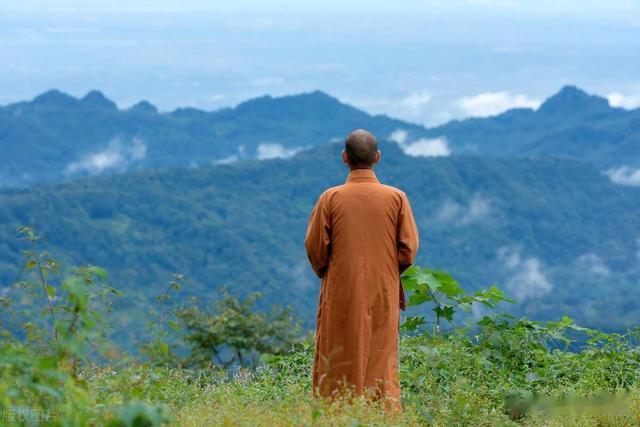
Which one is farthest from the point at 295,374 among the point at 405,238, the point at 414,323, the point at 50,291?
the point at 50,291

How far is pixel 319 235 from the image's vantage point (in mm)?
6824

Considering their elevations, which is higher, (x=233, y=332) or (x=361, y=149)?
(x=361, y=149)

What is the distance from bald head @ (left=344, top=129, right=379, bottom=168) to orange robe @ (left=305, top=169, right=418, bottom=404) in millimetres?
69

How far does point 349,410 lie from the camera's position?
575cm

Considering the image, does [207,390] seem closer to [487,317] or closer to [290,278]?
[487,317]

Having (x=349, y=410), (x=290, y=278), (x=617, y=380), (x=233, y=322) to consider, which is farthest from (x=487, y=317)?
(x=290, y=278)

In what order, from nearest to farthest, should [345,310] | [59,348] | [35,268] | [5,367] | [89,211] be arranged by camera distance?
[5,367] < [59,348] < [35,268] < [345,310] < [89,211]

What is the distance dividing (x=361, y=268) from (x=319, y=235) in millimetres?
360

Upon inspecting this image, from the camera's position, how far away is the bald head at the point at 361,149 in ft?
22.2

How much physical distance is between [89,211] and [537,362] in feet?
609

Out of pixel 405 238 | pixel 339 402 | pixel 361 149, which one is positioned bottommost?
pixel 339 402

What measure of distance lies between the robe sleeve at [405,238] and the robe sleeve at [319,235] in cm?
47

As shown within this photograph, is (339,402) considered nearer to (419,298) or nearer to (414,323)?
(419,298)

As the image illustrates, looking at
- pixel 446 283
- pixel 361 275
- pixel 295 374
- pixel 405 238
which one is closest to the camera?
pixel 361 275
